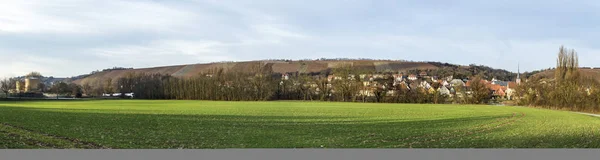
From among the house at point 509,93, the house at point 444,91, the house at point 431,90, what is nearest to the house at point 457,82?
the house at point 444,91

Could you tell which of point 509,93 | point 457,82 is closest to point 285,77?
point 457,82

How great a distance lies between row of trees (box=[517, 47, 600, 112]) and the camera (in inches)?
966

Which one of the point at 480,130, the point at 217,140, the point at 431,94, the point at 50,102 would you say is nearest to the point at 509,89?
the point at 431,94

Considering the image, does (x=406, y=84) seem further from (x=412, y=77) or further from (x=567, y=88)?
(x=567, y=88)

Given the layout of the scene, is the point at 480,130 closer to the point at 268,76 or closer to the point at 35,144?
the point at 35,144

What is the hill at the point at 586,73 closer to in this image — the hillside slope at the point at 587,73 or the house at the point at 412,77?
the hillside slope at the point at 587,73

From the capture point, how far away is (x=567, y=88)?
28.2 meters

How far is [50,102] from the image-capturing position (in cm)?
4150

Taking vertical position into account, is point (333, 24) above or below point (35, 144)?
above

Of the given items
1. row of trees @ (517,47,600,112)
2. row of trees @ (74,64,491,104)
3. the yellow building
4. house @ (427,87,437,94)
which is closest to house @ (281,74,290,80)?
row of trees @ (74,64,491,104)

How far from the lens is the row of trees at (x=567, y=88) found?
966 inches

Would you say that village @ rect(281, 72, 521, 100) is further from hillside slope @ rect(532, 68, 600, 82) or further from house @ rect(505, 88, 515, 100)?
hillside slope @ rect(532, 68, 600, 82)

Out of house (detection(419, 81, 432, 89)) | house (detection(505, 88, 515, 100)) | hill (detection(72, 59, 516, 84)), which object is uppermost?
hill (detection(72, 59, 516, 84))

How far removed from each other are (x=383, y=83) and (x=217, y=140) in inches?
1361
